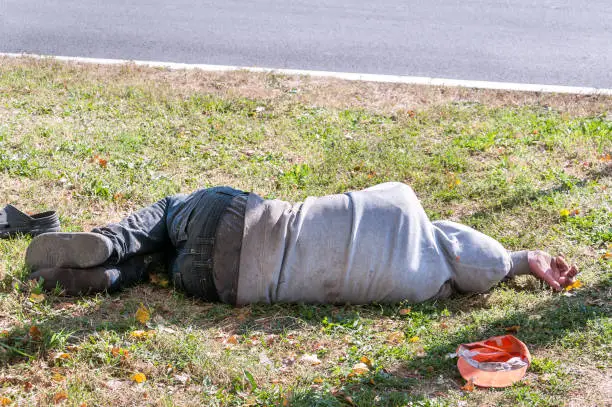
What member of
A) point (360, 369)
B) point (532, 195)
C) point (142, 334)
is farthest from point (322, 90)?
point (360, 369)

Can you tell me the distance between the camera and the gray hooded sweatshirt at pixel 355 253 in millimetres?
3969

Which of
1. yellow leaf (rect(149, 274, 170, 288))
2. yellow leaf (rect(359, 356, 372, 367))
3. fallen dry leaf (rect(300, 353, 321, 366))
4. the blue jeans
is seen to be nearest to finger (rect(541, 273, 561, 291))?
yellow leaf (rect(359, 356, 372, 367))

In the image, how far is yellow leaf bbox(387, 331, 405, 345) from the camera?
3.87m

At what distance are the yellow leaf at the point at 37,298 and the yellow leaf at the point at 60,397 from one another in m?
0.87

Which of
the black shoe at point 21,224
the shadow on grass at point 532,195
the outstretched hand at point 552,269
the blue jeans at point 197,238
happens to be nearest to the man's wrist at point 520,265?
the outstretched hand at point 552,269

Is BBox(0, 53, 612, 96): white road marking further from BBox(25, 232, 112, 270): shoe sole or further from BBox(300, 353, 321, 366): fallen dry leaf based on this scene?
BBox(300, 353, 321, 366): fallen dry leaf

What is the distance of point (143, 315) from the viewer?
3971 mm

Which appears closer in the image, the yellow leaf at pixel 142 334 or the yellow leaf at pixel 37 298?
the yellow leaf at pixel 142 334

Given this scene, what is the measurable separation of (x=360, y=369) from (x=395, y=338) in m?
0.38

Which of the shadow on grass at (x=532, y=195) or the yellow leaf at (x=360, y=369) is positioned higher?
the shadow on grass at (x=532, y=195)

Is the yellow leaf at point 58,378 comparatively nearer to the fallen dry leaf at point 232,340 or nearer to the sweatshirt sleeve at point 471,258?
the fallen dry leaf at point 232,340

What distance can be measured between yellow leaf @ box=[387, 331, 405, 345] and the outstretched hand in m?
0.99

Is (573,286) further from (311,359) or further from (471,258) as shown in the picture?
(311,359)

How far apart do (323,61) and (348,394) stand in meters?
5.69
